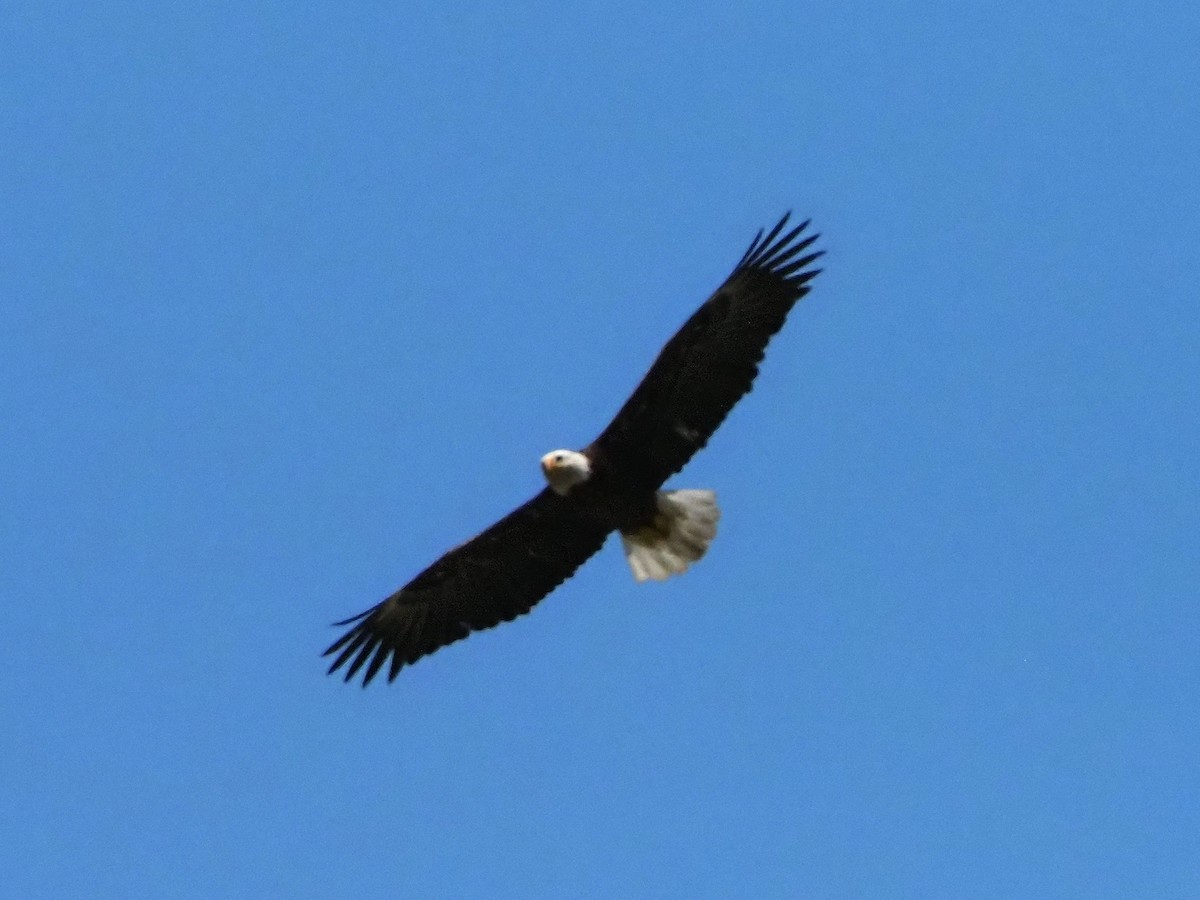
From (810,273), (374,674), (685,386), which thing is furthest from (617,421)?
(374,674)

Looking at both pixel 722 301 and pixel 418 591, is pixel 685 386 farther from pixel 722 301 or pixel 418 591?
pixel 418 591

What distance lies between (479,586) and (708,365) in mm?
2026

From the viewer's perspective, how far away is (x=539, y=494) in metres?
13.3

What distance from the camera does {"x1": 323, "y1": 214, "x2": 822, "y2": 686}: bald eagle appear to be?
12805 millimetres

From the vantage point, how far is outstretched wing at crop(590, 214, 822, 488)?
41.9ft

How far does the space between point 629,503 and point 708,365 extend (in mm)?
977

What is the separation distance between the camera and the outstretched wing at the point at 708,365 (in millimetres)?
12758

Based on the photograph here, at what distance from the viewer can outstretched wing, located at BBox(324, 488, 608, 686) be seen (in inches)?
529

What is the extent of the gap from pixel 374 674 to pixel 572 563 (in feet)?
4.55

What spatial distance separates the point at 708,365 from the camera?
1280 centimetres

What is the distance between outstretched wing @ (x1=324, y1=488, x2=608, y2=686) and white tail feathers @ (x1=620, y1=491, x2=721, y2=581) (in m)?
0.25

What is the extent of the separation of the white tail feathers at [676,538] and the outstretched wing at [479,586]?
25 centimetres

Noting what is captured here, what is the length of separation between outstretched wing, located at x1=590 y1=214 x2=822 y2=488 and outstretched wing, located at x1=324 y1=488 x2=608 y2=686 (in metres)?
0.68

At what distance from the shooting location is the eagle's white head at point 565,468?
42.3 ft
